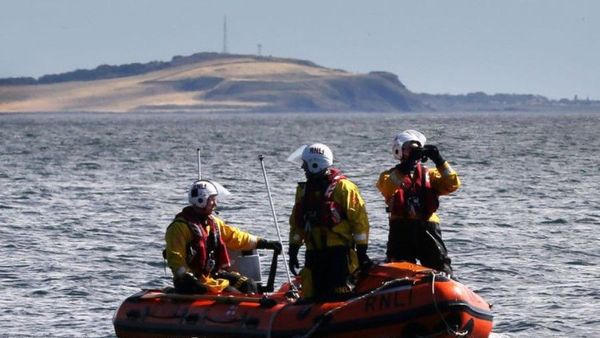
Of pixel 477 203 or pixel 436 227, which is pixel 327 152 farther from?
pixel 477 203

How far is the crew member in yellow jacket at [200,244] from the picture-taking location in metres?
16.7

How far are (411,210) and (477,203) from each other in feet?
70.1

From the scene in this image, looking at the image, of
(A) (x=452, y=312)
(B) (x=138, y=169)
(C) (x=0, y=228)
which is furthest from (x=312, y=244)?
(B) (x=138, y=169)

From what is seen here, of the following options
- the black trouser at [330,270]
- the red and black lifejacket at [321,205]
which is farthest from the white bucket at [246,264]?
the red and black lifejacket at [321,205]

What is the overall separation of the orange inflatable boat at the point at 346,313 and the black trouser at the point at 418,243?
72 centimetres

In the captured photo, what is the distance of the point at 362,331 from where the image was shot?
15703 mm

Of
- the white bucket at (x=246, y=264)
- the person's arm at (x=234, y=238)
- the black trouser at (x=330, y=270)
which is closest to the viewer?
the black trouser at (x=330, y=270)

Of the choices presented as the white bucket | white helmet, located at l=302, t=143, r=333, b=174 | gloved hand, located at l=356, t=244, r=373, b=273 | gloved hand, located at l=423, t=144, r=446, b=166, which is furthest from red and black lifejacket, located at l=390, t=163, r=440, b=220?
the white bucket

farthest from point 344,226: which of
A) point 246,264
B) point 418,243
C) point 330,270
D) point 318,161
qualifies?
point 246,264

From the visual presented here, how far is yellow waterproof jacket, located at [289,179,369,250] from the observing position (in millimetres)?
15961

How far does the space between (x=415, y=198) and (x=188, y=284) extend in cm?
266

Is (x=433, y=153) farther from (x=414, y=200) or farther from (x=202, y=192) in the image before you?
(x=202, y=192)

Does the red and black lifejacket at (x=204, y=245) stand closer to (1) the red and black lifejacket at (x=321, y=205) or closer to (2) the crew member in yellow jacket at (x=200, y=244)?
(2) the crew member in yellow jacket at (x=200, y=244)

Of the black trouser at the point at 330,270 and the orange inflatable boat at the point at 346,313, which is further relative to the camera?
the black trouser at the point at 330,270
